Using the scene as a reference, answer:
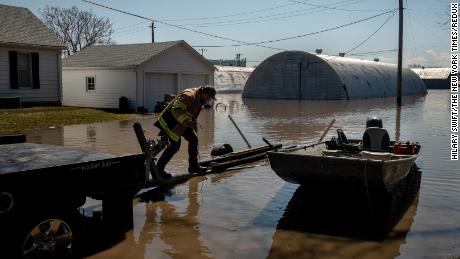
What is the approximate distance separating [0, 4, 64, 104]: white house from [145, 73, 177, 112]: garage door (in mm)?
5550

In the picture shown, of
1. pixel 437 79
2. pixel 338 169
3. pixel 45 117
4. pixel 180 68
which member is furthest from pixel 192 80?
pixel 437 79

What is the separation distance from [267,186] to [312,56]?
3826cm

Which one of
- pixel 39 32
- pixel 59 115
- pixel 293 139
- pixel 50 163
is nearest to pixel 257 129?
pixel 293 139

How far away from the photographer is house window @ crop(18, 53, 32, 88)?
2425cm

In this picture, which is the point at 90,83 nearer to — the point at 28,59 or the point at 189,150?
the point at 28,59

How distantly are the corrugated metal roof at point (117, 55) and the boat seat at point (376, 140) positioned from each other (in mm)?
19994

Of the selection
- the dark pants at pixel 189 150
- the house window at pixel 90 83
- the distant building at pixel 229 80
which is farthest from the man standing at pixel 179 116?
the distant building at pixel 229 80

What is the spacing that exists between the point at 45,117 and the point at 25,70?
14.7 ft

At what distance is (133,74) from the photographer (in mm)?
28359

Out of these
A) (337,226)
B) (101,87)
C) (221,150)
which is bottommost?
(337,226)

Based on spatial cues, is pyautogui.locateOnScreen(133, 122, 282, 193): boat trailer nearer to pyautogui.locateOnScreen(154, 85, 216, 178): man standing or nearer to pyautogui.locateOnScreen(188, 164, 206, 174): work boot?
pyautogui.locateOnScreen(188, 164, 206, 174): work boot

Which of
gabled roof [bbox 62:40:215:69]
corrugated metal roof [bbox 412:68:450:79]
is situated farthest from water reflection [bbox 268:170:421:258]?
corrugated metal roof [bbox 412:68:450:79]

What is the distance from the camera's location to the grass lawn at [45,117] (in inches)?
751

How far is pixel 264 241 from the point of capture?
6238 millimetres
